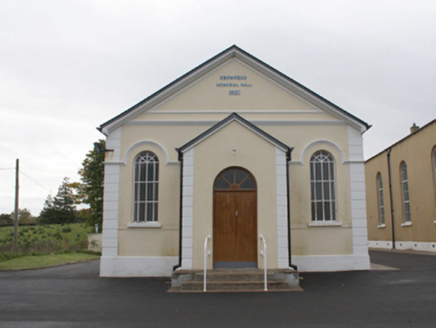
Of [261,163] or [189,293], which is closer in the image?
[189,293]

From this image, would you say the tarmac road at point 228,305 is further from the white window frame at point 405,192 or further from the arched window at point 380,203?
the arched window at point 380,203

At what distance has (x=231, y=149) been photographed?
41.4 ft

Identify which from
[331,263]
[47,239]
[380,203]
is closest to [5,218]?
[47,239]

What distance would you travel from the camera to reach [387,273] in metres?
13.2

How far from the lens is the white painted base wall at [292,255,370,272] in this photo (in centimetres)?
1422

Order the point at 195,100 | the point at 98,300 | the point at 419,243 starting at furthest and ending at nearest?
the point at 419,243 < the point at 195,100 < the point at 98,300

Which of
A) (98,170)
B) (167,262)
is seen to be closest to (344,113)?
(167,262)

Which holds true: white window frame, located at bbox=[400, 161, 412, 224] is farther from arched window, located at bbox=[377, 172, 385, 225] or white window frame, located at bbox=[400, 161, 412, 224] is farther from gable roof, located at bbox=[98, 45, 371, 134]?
gable roof, located at bbox=[98, 45, 371, 134]

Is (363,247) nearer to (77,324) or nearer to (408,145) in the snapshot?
(77,324)

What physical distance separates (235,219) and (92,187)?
92.8ft

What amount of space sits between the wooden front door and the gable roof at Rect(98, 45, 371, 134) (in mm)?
4265

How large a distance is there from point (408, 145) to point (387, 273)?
12.9 metres

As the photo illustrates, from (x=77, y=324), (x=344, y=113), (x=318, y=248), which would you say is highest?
(x=344, y=113)

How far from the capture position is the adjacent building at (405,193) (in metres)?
21.5
